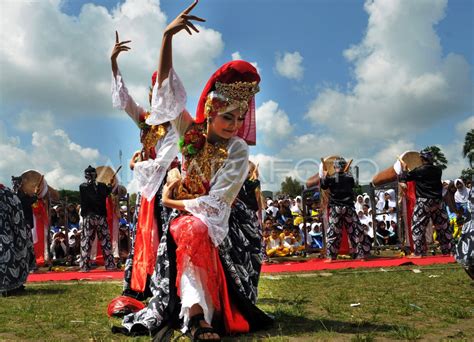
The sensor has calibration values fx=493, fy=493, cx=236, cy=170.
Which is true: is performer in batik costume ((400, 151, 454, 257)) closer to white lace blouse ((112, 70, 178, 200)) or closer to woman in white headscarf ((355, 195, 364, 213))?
woman in white headscarf ((355, 195, 364, 213))

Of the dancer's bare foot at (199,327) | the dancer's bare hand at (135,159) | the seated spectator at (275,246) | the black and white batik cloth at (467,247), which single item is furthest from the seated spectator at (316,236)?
the dancer's bare foot at (199,327)

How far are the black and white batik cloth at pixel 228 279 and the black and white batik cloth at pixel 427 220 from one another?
299 inches

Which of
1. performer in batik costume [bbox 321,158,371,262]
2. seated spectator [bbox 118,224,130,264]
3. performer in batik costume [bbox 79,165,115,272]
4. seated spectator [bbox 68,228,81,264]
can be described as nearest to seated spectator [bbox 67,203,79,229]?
seated spectator [bbox 68,228,81,264]

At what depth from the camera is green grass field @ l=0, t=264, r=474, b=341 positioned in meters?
3.34

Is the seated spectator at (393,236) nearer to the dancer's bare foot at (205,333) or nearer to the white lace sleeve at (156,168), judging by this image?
the white lace sleeve at (156,168)

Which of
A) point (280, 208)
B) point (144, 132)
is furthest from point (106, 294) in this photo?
point (280, 208)

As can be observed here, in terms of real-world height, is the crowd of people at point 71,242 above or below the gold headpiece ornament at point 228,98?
below

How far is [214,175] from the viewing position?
339cm

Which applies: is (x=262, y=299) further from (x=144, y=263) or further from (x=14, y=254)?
(x=14, y=254)

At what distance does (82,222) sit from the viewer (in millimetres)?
11250

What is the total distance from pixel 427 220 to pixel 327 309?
6.91m

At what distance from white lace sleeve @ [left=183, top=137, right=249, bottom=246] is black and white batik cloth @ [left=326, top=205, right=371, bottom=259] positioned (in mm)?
7583

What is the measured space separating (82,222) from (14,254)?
506 cm

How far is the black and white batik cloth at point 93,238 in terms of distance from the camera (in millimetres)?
10984
